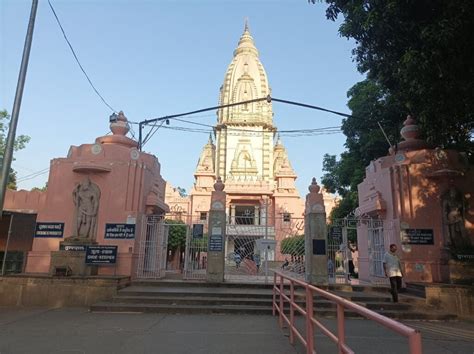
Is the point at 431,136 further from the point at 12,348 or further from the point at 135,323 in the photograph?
the point at 12,348

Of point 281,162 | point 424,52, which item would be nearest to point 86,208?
point 424,52

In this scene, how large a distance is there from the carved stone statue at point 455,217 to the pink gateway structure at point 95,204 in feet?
30.0

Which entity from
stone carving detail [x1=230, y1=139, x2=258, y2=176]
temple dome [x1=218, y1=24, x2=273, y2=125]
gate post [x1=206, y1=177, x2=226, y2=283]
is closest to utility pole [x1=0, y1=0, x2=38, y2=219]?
gate post [x1=206, y1=177, x2=226, y2=283]

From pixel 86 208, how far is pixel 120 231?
52.0 inches

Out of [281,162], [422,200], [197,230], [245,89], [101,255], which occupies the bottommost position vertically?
[101,255]

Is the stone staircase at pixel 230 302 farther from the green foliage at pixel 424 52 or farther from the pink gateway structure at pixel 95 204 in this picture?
the green foliage at pixel 424 52

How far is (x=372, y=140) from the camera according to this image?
15.7 m

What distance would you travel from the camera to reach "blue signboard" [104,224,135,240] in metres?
11.2

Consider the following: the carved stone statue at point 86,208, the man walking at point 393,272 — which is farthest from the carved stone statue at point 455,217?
the carved stone statue at point 86,208

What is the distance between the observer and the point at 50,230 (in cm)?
1131

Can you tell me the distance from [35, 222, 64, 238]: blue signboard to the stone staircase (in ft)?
10.5

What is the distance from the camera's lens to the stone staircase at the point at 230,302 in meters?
8.33

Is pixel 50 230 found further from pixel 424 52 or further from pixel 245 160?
pixel 245 160

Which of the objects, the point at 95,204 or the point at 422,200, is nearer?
the point at 422,200
